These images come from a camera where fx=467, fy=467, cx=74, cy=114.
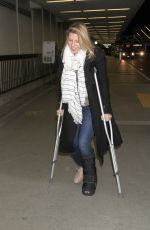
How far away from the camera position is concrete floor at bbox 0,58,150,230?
14.6 ft

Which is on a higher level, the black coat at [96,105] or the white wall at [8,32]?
the white wall at [8,32]

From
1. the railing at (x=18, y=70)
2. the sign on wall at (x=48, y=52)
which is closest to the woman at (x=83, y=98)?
the railing at (x=18, y=70)

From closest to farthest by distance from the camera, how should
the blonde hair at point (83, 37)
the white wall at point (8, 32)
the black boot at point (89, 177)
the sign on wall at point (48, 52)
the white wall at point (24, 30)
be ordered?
1. the blonde hair at point (83, 37)
2. the black boot at point (89, 177)
3. the white wall at point (8, 32)
4. the white wall at point (24, 30)
5. the sign on wall at point (48, 52)

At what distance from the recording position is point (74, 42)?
16.0 feet

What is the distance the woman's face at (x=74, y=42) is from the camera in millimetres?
4859

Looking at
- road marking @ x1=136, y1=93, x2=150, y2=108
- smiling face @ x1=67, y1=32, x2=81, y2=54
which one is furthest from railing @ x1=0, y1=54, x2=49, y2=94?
smiling face @ x1=67, y1=32, x2=81, y2=54

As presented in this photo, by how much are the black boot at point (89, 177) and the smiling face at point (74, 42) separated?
1.20m

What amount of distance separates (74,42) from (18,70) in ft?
39.8

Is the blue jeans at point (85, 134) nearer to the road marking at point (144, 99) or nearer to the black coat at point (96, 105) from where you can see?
the black coat at point (96, 105)

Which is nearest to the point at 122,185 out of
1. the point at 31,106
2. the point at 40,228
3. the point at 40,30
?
the point at 40,228

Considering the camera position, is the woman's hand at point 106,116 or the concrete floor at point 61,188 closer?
the concrete floor at point 61,188

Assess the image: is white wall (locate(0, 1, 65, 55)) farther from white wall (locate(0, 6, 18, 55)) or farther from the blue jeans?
the blue jeans

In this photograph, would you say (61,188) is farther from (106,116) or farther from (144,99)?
(144,99)

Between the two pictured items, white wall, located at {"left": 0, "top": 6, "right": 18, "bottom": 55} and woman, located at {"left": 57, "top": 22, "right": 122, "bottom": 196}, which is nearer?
woman, located at {"left": 57, "top": 22, "right": 122, "bottom": 196}
